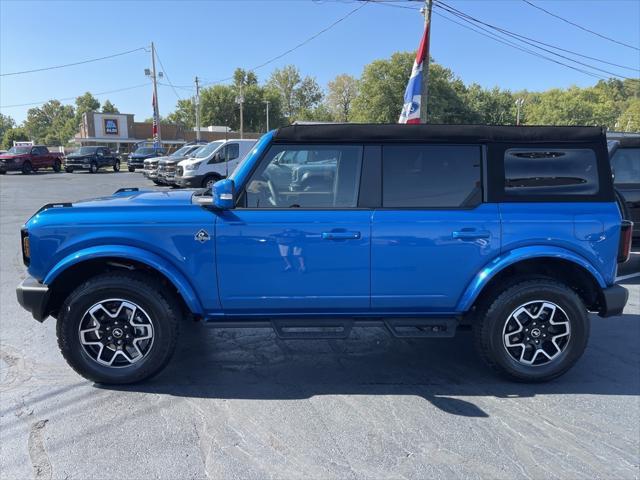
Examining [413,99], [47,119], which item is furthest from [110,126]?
[47,119]

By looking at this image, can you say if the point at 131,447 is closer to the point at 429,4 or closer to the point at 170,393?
the point at 170,393

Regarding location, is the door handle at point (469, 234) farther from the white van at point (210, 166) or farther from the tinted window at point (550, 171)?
the white van at point (210, 166)

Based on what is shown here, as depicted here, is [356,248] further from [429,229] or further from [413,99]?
[413,99]

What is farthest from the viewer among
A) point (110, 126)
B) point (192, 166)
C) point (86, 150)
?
point (110, 126)

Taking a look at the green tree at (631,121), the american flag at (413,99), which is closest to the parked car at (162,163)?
the american flag at (413,99)

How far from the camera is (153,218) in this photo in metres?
3.43

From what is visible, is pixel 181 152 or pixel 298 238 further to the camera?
pixel 181 152

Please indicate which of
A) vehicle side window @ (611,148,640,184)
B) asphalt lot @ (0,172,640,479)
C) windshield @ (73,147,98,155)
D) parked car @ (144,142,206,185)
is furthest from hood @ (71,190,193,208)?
windshield @ (73,147,98,155)

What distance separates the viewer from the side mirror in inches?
132

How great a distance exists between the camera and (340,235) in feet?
11.2

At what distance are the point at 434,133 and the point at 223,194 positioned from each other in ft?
5.44

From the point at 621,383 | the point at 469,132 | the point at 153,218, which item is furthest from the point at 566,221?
the point at 153,218

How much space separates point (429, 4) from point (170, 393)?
642 inches

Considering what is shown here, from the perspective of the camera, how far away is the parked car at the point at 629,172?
6.78 metres
